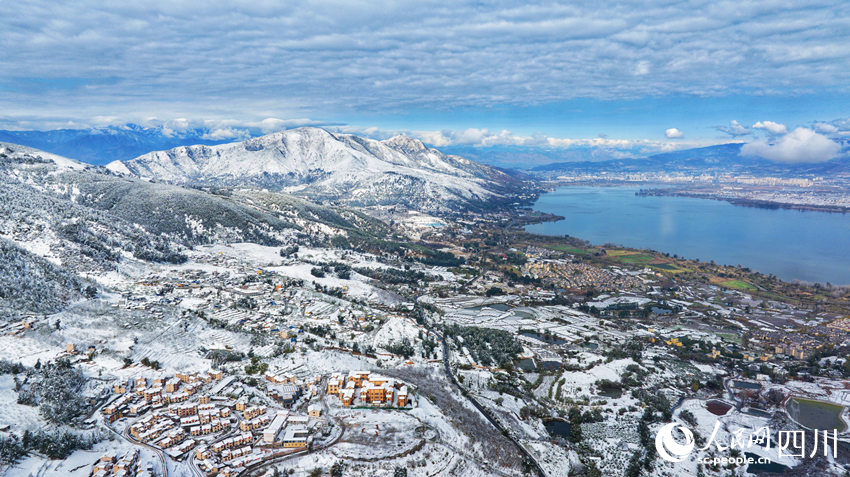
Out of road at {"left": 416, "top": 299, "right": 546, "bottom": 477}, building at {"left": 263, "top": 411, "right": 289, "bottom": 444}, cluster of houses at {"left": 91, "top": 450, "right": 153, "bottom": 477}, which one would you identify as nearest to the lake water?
road at {"left": 416, "top": 299, "right": 546, "bottom": 477}

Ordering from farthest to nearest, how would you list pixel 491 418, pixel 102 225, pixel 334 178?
pixel 334 178 < pixel 102 225 < pixel 491 418

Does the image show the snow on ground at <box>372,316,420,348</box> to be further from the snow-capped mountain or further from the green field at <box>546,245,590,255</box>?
the snow-capped mountain

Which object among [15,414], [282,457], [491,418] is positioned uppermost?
[15,414]

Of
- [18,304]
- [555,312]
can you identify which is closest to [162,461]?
[18,304]

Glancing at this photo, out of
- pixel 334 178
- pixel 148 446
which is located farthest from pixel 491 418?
pixel 334 178

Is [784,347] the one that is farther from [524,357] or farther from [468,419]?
[468,419]

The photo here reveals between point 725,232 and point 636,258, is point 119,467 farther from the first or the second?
point 725,232
